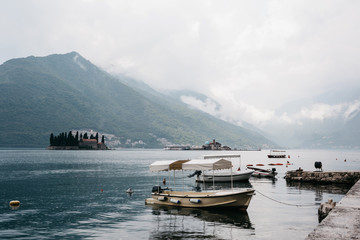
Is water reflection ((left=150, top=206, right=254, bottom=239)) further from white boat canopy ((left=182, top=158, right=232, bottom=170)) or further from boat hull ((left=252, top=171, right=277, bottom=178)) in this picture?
boat hull ((left=252, top=171, right=277, bottom=178))

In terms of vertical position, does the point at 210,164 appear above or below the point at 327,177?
A: above

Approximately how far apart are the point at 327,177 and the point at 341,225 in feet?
169

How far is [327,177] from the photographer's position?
6178 centimetres

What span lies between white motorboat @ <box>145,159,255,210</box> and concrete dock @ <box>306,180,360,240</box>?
13.0 metres

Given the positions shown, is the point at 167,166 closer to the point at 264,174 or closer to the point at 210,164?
the point at 210,164

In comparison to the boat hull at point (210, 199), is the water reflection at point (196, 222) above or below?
below

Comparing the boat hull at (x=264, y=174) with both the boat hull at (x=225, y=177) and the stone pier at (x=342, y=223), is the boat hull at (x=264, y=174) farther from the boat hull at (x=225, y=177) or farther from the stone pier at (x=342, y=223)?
the stone pier at (x=342, y=223)

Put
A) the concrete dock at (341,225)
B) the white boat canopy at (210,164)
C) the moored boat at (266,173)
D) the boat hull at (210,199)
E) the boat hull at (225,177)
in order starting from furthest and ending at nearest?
the moored boat at (266,173)
the boat hull at (225,177)
the white boat canopy at (210,164)
the boat hull at (210,199)
the concrete dock at (341,225)

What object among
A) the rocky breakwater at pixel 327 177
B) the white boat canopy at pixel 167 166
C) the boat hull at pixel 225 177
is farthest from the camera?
the boat hull at pixel 225 177

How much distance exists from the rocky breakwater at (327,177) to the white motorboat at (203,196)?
113 feet

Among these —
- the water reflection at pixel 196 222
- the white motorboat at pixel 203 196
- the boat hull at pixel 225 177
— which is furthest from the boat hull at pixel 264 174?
the water reflection at pixel 196 222

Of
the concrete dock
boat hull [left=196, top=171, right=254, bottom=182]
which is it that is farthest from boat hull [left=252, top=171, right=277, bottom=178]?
the concrete dock

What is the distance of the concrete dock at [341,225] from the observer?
13.5m

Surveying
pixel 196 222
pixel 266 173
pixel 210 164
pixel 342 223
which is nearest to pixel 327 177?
pixel 266 173
